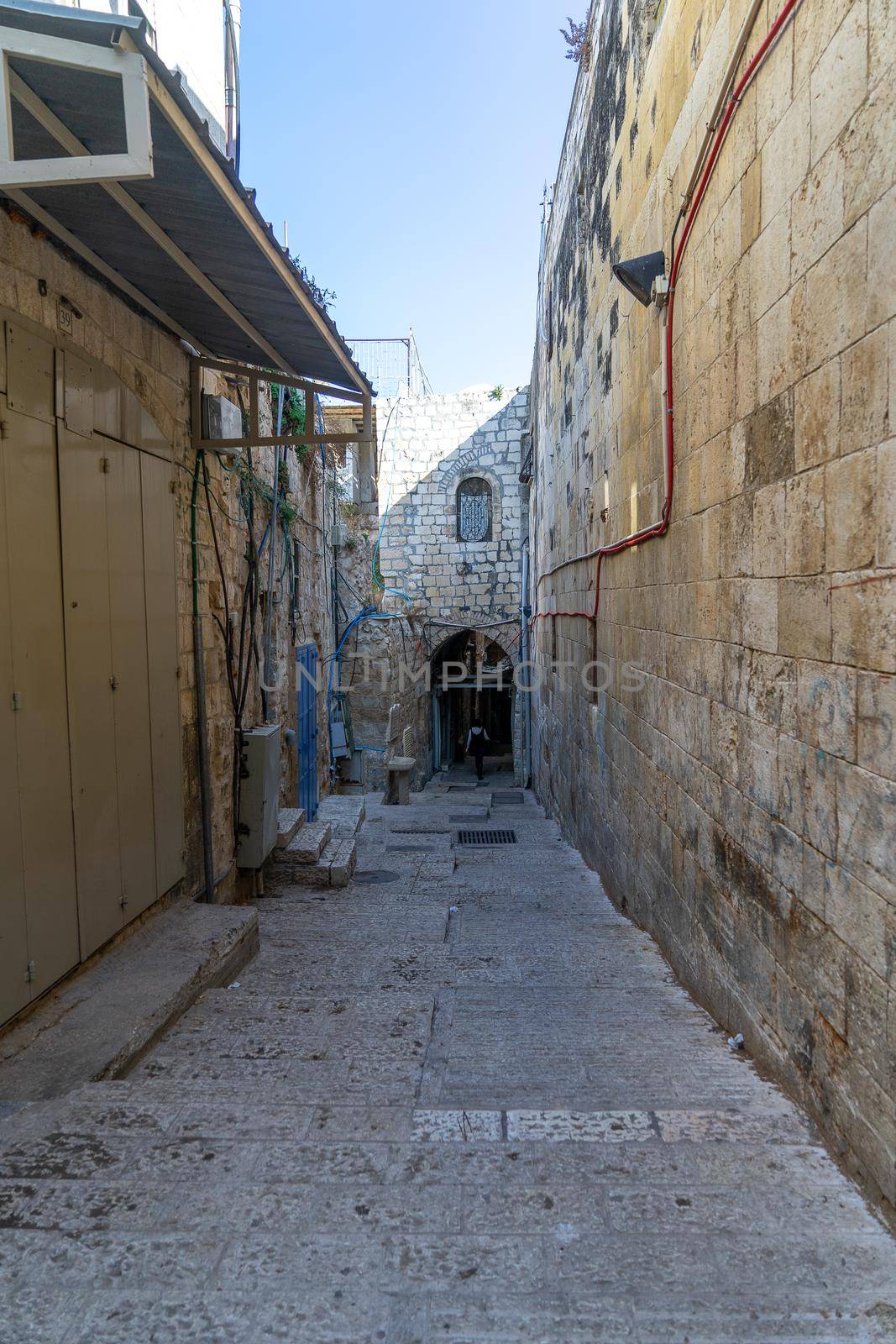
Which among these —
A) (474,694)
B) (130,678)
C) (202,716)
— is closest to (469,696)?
(474,694)

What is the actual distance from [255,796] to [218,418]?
241cm

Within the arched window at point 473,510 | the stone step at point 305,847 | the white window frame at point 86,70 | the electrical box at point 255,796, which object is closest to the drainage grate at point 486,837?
the stone step at point 305,847

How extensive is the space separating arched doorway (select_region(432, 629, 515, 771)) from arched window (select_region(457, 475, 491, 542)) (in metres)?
2.07

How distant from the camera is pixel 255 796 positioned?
5445 mm

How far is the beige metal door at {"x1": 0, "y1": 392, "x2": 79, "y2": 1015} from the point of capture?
9.18 ft

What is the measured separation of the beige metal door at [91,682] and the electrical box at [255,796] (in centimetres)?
180

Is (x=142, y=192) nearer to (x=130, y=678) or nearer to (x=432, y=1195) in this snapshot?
(x=130, y=678)

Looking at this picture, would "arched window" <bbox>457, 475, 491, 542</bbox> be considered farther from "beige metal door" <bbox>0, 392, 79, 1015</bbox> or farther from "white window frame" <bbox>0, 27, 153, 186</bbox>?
"white window frame" <bbox>0, 27, 153, 186</bbox>

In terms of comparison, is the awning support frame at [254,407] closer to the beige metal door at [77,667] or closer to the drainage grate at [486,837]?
the beige metal door at [77,667]

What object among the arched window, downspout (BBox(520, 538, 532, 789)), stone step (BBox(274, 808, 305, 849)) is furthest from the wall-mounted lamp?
the arched window

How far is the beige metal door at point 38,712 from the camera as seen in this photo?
2.80m

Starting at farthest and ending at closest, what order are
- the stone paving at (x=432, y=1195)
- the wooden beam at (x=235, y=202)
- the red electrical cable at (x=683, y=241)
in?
the red electrical cable at (x=683, y=241), the wooden beam at (x=235, y=202), the stone paving at (x=432, y=1195)

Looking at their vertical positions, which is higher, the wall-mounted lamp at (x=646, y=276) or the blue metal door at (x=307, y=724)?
the wall-mounted lamp at (x=646, y=276)

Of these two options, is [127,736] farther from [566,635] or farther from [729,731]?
[566,635]
